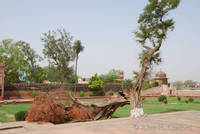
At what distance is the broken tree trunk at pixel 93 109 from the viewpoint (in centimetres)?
795

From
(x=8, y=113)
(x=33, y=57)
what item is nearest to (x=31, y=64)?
(x=33, y=57)

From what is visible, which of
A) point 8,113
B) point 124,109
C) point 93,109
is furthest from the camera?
point 124,109

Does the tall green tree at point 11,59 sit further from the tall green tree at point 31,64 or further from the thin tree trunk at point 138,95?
the thin tree trunk at point 138,95

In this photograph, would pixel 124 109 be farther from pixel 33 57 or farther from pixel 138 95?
pixel 33 57

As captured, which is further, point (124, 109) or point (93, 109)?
point (124, 109)

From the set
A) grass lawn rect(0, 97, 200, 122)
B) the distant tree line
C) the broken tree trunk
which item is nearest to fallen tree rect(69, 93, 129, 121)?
the broken tree trunk

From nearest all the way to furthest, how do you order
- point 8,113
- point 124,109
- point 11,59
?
point 8,113
point 124,109
point 11,59

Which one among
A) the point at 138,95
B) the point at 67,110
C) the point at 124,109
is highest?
the point at 138,95

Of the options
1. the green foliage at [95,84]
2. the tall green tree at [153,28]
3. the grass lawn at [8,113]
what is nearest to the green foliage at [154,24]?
the tall green tree at [153,28]

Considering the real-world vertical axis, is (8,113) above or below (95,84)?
below

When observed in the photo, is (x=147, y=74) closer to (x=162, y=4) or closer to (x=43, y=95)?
(x=162, y=4)

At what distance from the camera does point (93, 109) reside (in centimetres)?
819

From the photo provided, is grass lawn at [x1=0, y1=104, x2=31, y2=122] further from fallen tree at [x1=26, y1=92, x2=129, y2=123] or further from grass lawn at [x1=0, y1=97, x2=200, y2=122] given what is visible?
fallen tree at [x1=26, y1=92, x2=129, y2=123]

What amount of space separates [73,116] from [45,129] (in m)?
2.46
